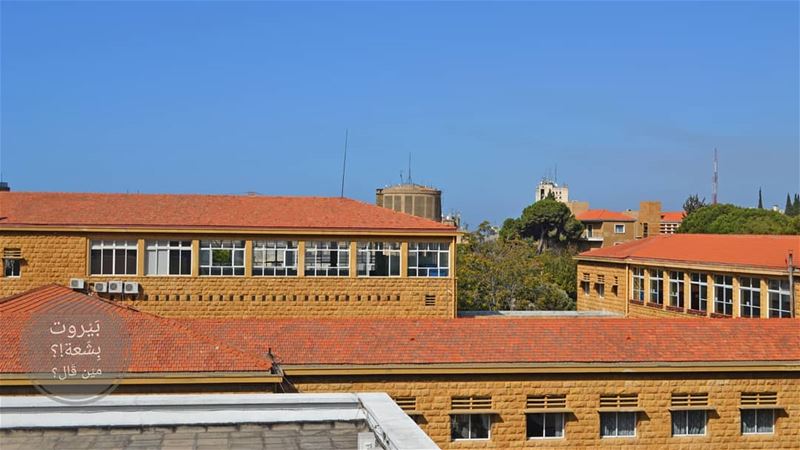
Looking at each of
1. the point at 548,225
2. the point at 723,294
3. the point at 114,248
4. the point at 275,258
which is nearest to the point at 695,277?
the point at 723,294

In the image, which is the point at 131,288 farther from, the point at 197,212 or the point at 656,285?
the point at 656,285

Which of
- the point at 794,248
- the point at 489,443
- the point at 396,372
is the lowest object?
the point at 489,443

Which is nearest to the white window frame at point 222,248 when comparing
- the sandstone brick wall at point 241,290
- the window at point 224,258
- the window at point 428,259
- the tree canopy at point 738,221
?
the window at point 224,258

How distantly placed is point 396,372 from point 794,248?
19.9 meters

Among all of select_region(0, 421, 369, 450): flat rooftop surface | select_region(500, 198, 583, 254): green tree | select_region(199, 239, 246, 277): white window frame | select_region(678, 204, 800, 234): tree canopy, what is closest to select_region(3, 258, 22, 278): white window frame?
select_region(199, 239, 246, 277): white window frame

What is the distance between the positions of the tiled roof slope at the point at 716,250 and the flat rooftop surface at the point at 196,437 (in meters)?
23.0

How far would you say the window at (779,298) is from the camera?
29.9 m

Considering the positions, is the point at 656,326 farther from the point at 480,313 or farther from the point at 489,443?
the point at 480,313

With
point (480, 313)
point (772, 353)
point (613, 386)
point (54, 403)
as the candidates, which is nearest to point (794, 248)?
point (480, 313)

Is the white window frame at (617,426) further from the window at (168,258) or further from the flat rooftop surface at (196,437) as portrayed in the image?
the window at (168,258)

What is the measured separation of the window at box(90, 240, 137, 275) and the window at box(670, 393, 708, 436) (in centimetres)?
2065

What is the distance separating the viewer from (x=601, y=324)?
19.2m

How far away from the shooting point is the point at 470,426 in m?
17.1

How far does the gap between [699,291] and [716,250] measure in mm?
1835
